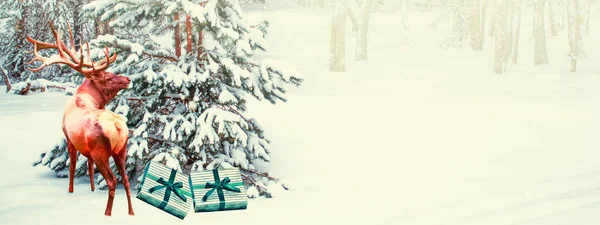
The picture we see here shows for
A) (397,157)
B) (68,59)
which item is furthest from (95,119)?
(397,157)

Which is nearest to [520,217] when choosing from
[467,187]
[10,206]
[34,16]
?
[467,187]

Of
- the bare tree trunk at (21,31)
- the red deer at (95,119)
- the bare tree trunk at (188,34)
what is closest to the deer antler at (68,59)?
the red deer at (95,119)

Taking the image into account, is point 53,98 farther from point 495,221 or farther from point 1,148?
point 495,221

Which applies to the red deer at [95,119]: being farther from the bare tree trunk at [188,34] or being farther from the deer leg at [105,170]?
the bare tree trunk at [188,34]

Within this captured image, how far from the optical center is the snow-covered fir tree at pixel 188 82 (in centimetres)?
685

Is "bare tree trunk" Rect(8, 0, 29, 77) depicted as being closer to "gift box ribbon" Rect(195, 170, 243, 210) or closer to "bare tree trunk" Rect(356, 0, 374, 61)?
"gift box ribbon" Rect(195, 170, 243, 210)

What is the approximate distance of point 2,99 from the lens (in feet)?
43.4

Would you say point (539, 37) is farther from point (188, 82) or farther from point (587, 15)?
point (188, 82)

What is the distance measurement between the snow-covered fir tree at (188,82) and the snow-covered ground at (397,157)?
64 centimetres

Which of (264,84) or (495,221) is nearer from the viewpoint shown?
(495,221)

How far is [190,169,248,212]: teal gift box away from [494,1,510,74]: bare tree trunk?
781 inches

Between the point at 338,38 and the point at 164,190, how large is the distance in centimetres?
1746

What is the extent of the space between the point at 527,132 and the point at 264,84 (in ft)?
22.0

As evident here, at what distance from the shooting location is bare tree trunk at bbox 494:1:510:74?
22891mm
